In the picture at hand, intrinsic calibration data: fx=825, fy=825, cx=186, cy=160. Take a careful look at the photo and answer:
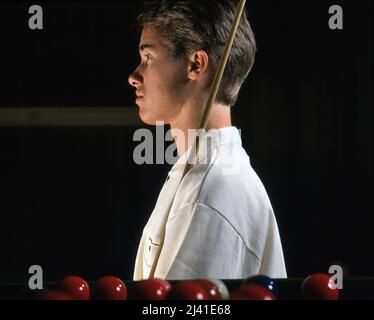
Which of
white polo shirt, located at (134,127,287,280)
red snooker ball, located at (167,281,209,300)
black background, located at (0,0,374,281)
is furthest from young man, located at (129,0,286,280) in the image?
black background, located at (0,0,374,281)

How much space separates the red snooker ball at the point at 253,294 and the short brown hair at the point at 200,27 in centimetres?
105

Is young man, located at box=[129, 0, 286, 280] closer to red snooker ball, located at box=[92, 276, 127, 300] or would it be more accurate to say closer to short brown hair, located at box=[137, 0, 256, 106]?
short brown hair, located at box=[137, 0, 256, 106]

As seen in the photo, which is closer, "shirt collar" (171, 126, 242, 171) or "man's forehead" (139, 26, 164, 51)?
"shirt collar" (171, 126, 242, 171)

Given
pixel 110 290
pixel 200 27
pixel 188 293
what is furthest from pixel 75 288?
pixel 200 27

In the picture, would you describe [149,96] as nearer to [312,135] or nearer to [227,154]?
[227,154]

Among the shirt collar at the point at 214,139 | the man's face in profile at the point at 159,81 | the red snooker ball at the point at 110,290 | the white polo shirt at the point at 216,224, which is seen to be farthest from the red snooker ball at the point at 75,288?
the man's face in profile at the point at 159,81

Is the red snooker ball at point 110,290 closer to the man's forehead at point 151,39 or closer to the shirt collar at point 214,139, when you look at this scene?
the shirt collar at point 214,139

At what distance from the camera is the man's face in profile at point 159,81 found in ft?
8.19

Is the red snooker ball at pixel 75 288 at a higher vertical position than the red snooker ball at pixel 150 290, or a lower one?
lower

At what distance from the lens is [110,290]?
174 cm

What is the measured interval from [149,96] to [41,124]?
208 cm

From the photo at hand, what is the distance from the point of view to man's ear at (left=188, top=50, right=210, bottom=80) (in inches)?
98.5

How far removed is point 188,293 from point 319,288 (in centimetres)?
36
